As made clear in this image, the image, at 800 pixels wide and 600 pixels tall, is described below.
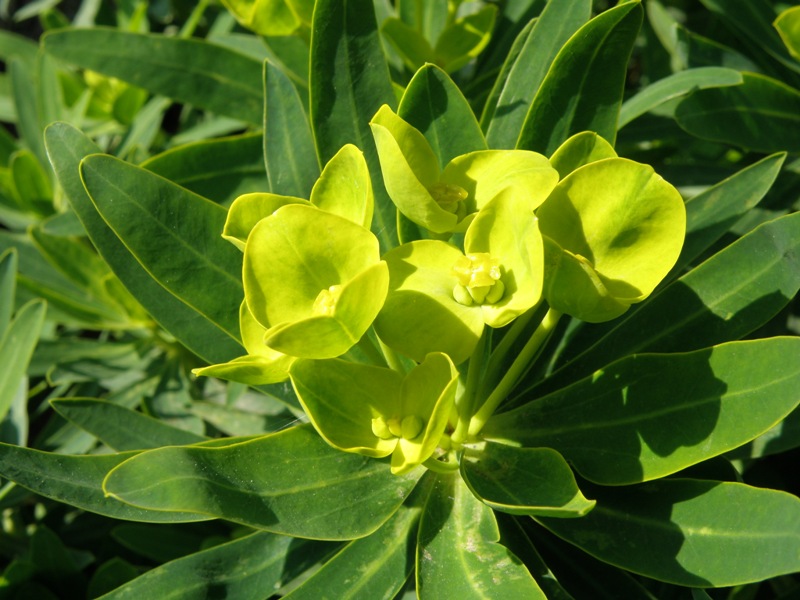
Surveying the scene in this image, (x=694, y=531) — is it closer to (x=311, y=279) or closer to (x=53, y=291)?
(x=311, y=279)

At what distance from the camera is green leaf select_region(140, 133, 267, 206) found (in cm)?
207

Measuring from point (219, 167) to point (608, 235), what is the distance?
122cm

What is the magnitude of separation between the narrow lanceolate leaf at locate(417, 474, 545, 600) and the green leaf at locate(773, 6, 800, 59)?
1.19 m

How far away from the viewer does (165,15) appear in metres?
3.13

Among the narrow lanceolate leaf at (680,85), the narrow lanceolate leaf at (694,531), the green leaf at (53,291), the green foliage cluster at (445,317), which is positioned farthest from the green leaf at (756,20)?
the green leaf at (53,291)

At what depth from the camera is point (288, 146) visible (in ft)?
5.47

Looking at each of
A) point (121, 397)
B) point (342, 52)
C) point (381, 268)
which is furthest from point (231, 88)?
point (381, 268)

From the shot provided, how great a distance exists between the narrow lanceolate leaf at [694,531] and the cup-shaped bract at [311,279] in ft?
1.85

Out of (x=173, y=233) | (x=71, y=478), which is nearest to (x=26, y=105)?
(x=173, y=233)

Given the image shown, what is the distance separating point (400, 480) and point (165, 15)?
2.33 metres

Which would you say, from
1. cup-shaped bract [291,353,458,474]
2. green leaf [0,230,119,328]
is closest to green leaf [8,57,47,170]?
green leaf [0,230,119,328]

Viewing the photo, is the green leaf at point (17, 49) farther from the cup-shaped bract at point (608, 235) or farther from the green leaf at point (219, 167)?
the cup-shaped bract at point (608, 235)

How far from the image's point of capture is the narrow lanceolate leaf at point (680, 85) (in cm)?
163

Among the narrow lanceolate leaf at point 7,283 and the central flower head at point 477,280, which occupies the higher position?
the central flower head at point 477,280
